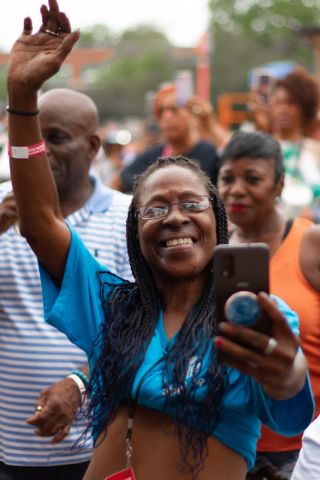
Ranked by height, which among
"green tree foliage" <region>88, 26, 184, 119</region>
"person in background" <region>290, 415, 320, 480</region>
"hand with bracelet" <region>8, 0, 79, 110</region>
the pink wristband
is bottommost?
"green tree foliage" <region>88, 26, 184, 119</region>

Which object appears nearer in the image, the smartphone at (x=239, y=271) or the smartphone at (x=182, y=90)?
the smartphone at (x=239, y=271)

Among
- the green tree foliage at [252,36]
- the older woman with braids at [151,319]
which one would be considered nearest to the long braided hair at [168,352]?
the older woman with braids at [151,319]

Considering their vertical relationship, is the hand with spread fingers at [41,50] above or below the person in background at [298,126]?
above

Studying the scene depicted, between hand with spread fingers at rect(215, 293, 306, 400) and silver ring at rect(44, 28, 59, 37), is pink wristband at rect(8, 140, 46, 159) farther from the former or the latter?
hand with spread fingers at rect(215, 293, 306, 400)

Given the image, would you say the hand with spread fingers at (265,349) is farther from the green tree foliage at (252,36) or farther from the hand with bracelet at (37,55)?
the green tree foliage at (252,36)

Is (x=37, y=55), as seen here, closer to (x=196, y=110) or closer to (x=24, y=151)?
(x=24, y=151)

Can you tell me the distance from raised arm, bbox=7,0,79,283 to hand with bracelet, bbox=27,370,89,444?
0.55 meters

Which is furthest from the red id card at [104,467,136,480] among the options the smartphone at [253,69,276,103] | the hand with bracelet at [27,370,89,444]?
the smartphone at [253,69,276,103]

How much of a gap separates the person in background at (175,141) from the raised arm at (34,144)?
3.50 meters

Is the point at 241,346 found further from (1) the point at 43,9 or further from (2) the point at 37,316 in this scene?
(2) the point at 37,316

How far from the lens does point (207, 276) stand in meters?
2.83

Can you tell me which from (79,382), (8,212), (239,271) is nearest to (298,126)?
(8,212)

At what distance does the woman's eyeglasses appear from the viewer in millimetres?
2777

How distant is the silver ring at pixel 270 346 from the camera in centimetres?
205
